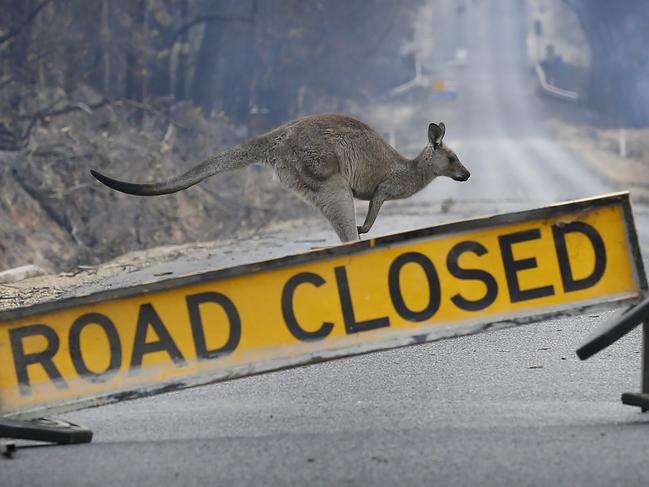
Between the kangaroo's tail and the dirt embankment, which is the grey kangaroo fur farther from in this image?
the dirt embankment

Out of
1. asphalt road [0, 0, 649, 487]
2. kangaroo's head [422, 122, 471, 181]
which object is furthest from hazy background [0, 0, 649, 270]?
asphalt road [0, 0, 649, 487]

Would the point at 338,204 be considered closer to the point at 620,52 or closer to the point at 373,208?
the point at 373,208

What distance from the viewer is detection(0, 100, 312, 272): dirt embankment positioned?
17312 millimetres

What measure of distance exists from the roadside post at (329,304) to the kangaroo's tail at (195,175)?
2077mm

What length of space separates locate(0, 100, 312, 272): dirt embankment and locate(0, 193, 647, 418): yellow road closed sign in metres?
9.85

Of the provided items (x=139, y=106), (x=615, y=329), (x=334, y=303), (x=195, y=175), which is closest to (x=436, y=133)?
(x=195, y=175)

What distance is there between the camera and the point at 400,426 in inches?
221

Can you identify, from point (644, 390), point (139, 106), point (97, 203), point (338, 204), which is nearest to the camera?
point (644, 390)

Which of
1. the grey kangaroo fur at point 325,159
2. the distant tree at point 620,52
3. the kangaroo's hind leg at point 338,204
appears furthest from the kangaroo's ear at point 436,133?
the distant tree at point 620,52

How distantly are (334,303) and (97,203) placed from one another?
45.5ft

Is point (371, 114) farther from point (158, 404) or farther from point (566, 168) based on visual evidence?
point (158, 404)

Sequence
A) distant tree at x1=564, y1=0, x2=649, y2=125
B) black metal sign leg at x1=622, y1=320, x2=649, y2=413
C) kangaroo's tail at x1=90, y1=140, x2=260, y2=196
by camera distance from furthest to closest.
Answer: distant tree at x1=564, y1=0, x2=649, y2=125 < kangaroo's tail at x1=90, y1=140, x2=260, y2=196 < black metal sign leg at x1=622, y1=320, x2=649, y2=413

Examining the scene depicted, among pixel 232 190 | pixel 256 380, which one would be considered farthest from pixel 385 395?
pixel 232 190

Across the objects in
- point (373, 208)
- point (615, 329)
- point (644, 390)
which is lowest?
point (644, 390)
